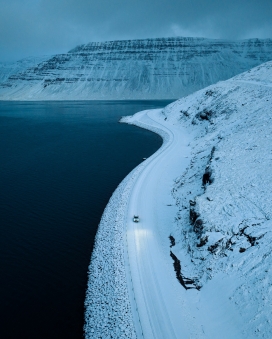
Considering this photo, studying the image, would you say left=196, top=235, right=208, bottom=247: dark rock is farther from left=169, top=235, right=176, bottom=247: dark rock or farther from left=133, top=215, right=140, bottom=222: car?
left=133, top=215, right=140, bottom=222: car

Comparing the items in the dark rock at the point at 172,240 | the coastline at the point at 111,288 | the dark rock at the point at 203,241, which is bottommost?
the coastline at the point at 111,288

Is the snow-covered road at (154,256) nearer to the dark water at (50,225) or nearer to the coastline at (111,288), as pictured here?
the coastline at (111,288)

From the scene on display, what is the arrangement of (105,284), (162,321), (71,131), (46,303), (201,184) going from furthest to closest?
(71,131), (201,184), (105,284), (46,303), (162,321)

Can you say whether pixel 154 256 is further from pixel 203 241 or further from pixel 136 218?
pixel 136 218

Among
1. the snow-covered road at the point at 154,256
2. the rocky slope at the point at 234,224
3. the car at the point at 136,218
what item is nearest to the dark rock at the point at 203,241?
the rocky slope at the point at 234,224

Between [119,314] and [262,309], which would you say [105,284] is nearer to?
[119,314]

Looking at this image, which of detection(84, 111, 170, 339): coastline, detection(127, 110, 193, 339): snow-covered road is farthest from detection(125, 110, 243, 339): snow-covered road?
detection(84, 111, 170, 339): coastline

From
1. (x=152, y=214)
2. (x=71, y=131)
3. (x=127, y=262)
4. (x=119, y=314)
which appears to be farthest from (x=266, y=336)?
(x=71, y=131)
